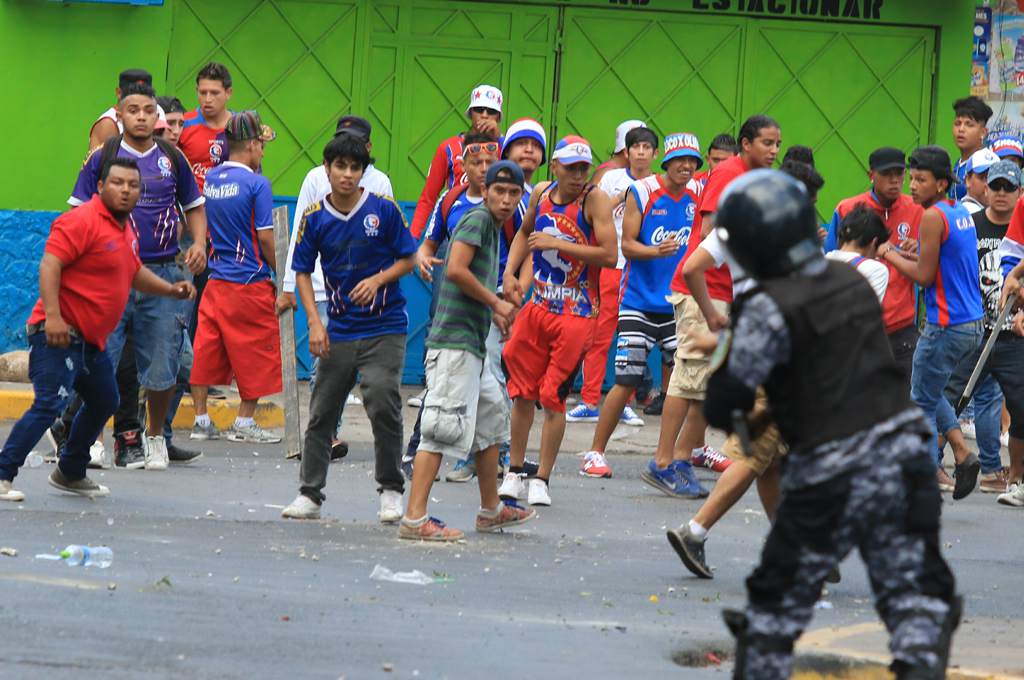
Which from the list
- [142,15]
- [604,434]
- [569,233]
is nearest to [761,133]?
[569,233]

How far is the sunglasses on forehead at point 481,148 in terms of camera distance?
1007 centimetres

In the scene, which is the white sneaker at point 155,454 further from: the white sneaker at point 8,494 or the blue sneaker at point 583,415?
the blue sneaker at point 583,415

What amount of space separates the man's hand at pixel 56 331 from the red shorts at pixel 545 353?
2.43 metres

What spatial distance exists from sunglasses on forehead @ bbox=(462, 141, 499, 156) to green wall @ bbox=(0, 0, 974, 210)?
11.3 ft

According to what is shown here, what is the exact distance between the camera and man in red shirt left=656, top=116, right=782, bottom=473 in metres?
9.28

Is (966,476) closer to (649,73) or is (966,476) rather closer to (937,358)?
(937,358)

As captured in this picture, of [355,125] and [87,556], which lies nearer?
[87,556]

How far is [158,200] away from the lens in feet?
31.7

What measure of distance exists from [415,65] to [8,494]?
242 inches

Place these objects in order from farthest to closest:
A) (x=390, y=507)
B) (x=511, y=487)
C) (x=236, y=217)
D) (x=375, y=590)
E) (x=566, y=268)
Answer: (x=236, y=217) < (x=566, y=268) < (x=511, y=487) < (x=390, y=507) < (x=375, y=590)

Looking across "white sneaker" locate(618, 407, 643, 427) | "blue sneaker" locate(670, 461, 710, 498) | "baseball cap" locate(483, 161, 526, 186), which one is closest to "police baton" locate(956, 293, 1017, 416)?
"blue sneaker" locate(670, 461, 710, 498)

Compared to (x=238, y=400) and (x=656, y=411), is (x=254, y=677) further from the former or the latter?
(x=656, y=411)

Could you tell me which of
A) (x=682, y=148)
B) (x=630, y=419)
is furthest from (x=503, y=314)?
(x=630, y=419)

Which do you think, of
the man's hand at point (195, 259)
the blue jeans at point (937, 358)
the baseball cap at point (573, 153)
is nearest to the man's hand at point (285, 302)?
the man's hand at point (195, 259)
